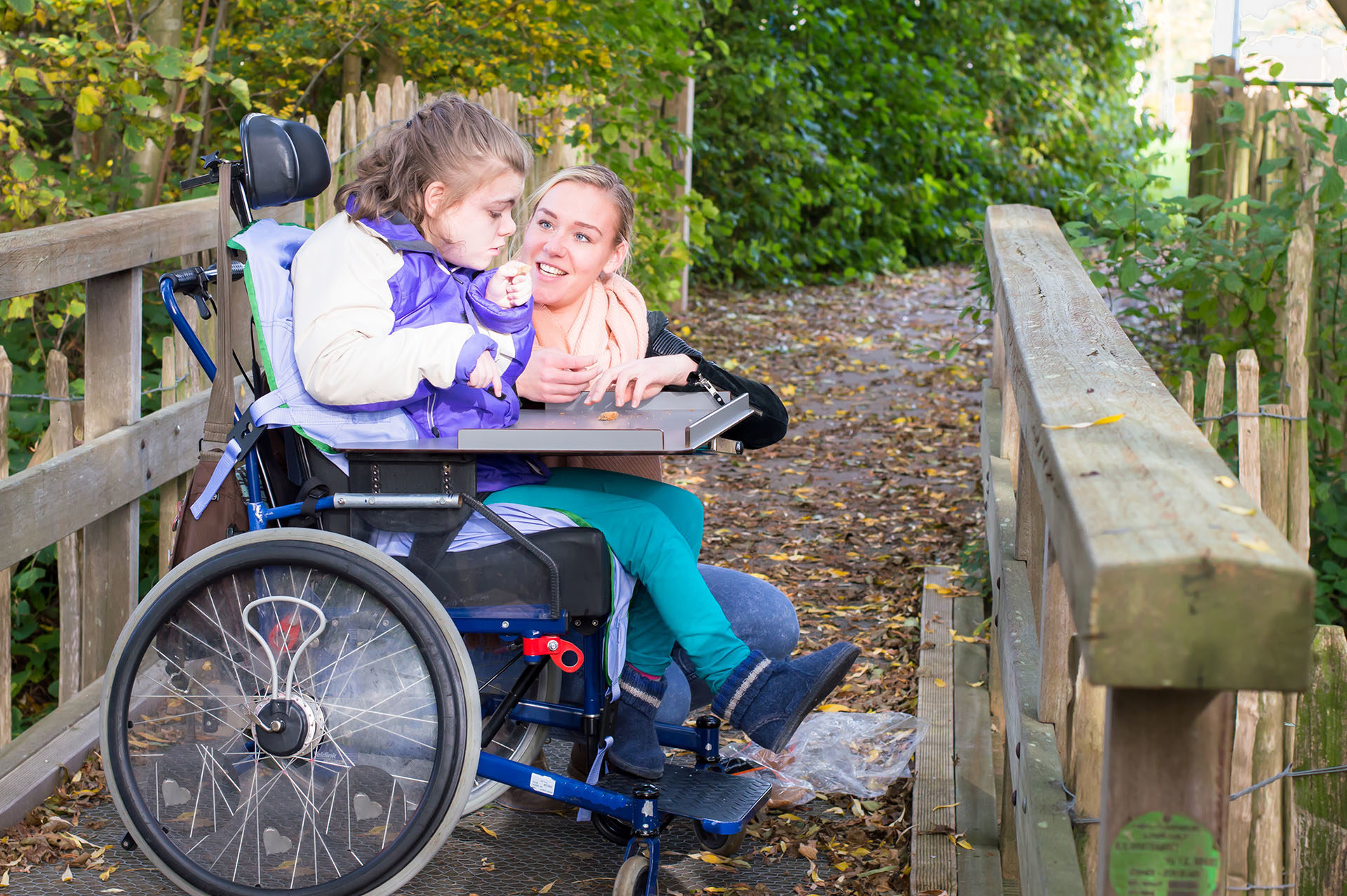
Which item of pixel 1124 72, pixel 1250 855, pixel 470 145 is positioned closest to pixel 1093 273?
pixel 1250 855

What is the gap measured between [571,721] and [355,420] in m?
0.68

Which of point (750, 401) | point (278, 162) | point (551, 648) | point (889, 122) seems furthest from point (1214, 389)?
point (889, 122)

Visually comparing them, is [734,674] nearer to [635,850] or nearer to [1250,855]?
[635,850]

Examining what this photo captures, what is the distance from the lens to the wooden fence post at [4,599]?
284 centimetres

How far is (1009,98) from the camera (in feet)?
46.0

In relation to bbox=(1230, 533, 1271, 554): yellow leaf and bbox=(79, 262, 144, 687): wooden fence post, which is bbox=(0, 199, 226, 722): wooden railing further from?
bbox=(1230, 533, 1271, 554): yellow leaf

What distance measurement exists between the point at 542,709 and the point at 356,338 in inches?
→ 30.1

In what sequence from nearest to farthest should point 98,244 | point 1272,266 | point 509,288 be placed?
point 509,288, point 98,244, point 1272,266

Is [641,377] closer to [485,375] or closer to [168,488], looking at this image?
[485,375]

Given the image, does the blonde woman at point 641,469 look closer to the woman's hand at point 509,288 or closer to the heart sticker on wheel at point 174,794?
the woman's hand at point 509,288

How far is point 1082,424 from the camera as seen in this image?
1.39 meters

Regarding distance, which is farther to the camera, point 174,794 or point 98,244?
point 98,244

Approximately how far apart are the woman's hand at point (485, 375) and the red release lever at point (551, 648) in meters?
0.43

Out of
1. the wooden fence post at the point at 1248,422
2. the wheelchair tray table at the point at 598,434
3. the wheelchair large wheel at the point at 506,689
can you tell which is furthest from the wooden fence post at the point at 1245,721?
the wheelchair large wheel at the point at 506,689
